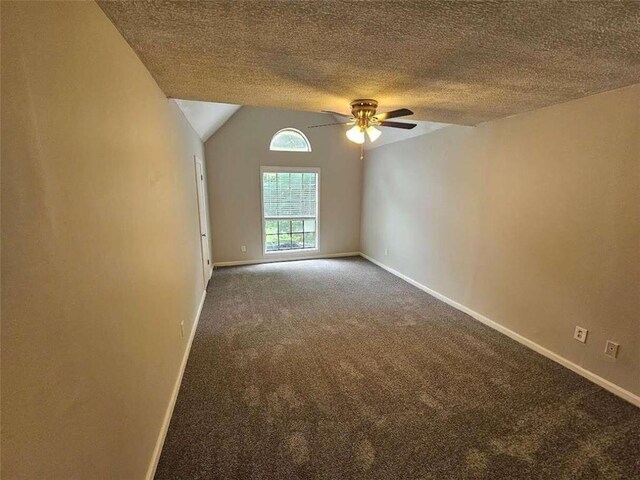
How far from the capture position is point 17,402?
0.64 metres

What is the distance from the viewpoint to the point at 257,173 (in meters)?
5.21

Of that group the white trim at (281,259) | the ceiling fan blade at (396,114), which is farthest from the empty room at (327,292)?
the white trim at (281,259)

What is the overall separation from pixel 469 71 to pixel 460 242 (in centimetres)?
225

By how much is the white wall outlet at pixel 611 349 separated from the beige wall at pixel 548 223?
3 centimetres

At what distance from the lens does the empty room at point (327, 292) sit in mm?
802

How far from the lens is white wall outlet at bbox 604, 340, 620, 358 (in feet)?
6.97

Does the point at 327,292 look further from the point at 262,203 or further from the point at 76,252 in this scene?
the point at 76,252

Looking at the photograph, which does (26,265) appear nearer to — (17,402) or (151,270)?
(17,402)

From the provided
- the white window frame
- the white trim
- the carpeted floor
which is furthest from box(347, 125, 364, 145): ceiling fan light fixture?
the white trim

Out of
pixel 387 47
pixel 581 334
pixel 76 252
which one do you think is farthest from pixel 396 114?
pixel 581 334

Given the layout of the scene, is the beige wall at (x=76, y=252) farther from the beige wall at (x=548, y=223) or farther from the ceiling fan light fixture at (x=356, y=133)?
the beige wall at (x=548, y=223)

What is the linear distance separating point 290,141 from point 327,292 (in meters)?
2.96

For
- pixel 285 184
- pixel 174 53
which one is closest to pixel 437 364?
pixel 174 53

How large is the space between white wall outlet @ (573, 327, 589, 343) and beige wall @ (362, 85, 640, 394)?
4 cm
